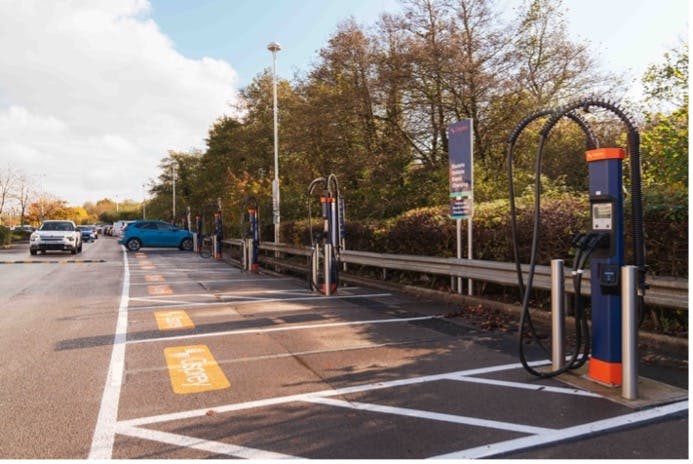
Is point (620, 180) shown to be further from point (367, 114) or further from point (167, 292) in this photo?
point (367, 114)

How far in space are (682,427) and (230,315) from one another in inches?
258

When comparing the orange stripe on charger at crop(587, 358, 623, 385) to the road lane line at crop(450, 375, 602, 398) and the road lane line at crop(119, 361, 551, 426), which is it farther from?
the road lane line at crop(119, 361, 551, 426)

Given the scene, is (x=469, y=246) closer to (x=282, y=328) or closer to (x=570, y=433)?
(x=282, y=328)

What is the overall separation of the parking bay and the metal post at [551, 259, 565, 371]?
Answer: 0.36 meters

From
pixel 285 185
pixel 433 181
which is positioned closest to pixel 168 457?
pixel 433 181

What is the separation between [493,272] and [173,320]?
4983 mm

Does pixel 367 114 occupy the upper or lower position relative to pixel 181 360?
upper

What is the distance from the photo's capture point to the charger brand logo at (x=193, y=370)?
501 cm

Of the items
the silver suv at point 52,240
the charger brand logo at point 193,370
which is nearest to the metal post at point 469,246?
the charger brand logo at point 193,370

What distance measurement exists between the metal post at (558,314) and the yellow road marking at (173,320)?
16.3 ft

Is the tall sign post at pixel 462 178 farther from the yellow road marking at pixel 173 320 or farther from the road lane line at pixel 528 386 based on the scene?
the yellow road marking at pixel 173 320

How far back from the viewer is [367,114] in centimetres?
1872

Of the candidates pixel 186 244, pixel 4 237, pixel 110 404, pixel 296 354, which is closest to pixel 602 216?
pixel 296 354

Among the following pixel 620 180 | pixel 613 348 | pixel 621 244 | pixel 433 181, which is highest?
pixel 433 181
